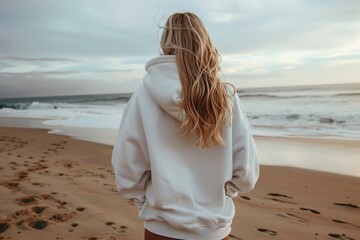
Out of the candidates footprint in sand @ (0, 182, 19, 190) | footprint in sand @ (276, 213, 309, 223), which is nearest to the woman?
footprint in sand @ (276, 213, 309, 223)

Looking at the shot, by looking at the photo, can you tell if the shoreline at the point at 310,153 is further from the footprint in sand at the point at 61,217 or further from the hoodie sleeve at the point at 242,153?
the hoodie sleeve at the point at 242,153

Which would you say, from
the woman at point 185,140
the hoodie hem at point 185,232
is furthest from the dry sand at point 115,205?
the woman at point 185,140

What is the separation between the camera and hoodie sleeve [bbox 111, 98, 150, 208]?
1.44 m

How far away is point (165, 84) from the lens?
1.37 m

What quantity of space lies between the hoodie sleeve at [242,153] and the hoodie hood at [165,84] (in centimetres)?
26

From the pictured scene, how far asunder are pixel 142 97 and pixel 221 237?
0.73 meters

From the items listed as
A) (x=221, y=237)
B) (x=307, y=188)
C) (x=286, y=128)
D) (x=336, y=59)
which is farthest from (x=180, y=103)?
(x=336, y=59)

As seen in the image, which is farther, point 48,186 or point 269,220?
point 48,186

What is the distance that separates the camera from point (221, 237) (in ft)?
4.96

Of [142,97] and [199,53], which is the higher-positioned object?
[199,53]

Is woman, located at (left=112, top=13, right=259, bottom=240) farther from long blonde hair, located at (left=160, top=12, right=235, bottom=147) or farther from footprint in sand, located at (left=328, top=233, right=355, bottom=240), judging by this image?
footprint in sand, located at (left=328, top=233, right=355, bottom=240)

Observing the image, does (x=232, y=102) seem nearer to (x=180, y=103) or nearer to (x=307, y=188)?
(x=180, y=103)

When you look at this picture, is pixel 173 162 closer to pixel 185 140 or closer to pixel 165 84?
pixel 185 140

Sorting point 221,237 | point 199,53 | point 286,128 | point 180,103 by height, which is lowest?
point 286,128
